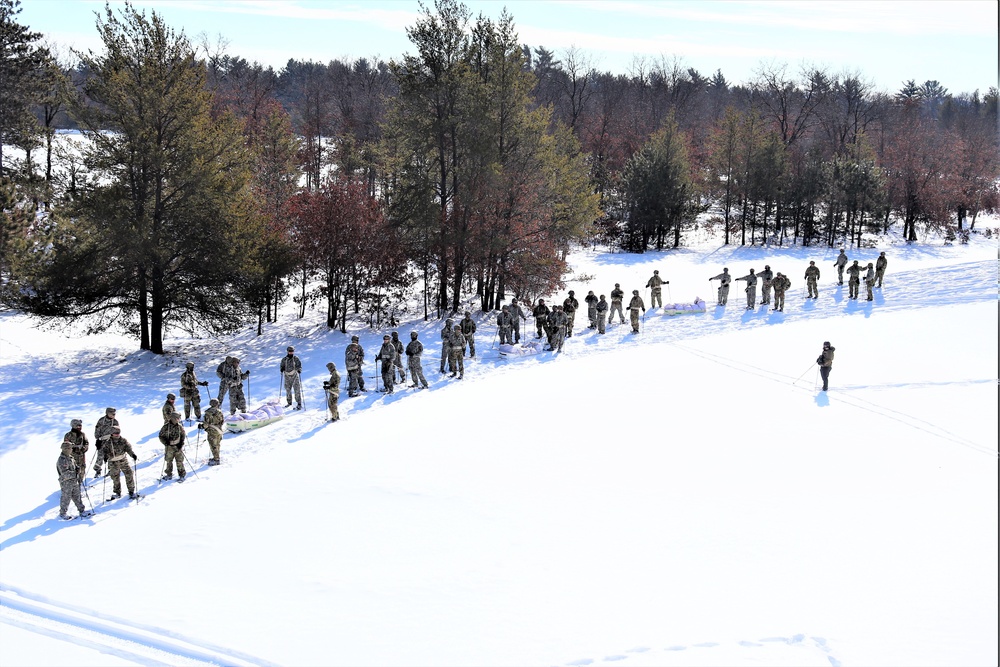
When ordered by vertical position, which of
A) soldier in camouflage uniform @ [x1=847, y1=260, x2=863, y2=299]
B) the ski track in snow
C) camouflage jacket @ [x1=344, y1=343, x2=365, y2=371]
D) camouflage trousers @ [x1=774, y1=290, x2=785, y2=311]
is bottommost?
the ski track in snow

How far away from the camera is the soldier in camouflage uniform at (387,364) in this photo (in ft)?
62.0

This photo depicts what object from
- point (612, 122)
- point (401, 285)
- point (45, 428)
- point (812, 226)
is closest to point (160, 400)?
point (45, 428)

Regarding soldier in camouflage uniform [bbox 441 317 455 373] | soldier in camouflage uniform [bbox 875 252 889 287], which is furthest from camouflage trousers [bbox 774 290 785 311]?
soldier in camouflage uniform [bbox 441 317 455 373]

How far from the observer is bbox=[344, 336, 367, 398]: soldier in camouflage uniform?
18781mm

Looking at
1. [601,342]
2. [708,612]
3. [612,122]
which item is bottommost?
[708,612]

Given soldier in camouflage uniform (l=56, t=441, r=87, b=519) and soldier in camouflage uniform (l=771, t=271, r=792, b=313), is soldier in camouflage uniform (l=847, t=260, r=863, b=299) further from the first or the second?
soldier in camouflage uniform (l=56, t=441, r=87, b=519)

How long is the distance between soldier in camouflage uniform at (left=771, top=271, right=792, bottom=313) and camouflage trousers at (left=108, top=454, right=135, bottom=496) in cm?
1926

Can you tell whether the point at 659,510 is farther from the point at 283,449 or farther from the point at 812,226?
the point at 812,226

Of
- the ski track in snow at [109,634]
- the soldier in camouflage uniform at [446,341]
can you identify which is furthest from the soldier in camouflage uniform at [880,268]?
the ski track in snow at [109,634]

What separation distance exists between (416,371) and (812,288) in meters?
14.5

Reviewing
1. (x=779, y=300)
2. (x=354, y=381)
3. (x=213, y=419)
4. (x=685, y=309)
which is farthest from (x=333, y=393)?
(x=779, y=300)

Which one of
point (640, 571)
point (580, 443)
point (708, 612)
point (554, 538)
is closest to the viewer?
point (708, 612)

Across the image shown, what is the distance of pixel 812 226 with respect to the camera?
156 feet

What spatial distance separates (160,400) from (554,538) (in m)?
11.9
